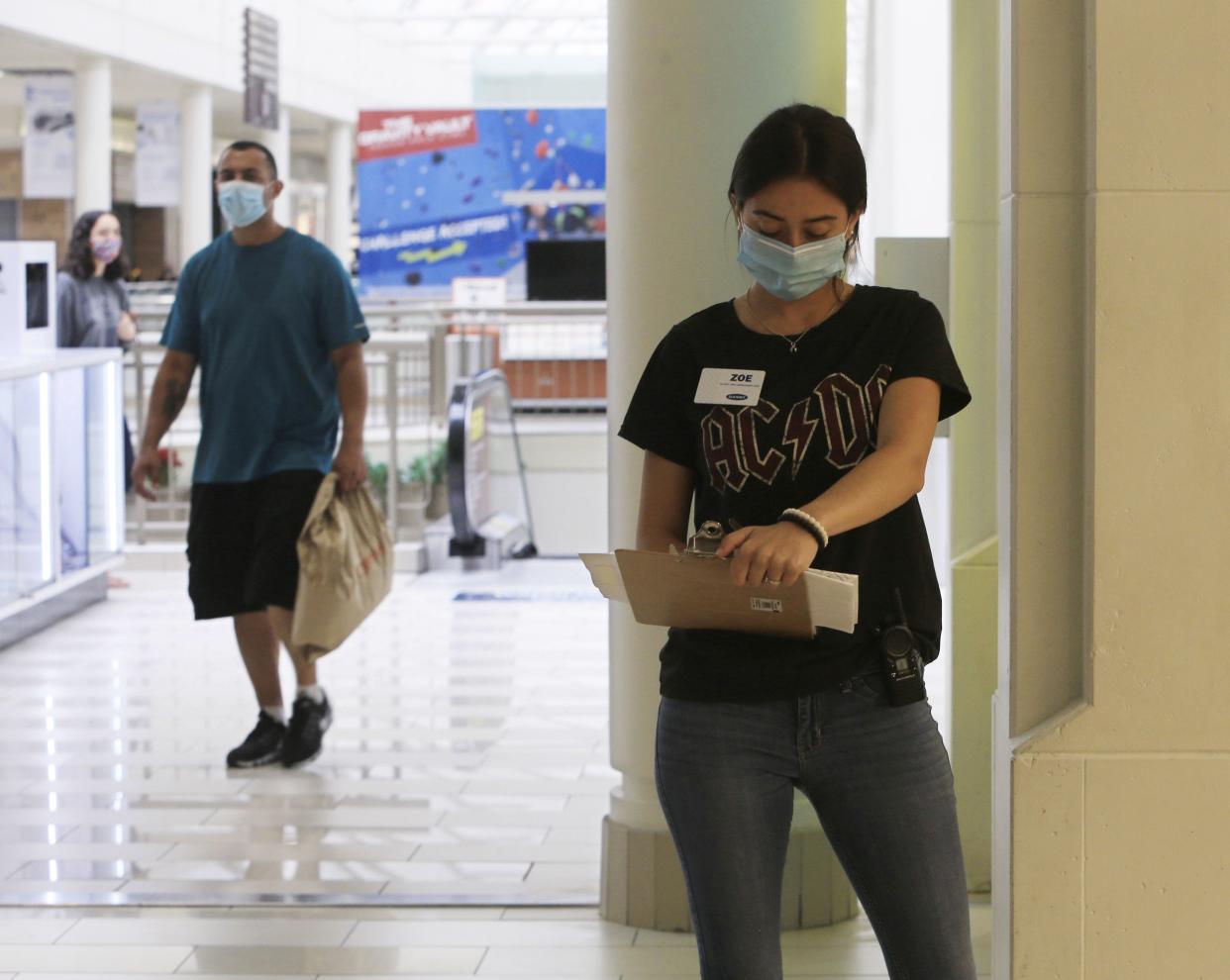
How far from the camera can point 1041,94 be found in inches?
93.4

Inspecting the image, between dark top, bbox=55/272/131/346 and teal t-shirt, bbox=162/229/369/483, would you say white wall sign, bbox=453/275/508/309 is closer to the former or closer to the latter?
dark top, bbox=55/272/131/346

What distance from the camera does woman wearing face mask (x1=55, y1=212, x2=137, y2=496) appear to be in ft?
30.8

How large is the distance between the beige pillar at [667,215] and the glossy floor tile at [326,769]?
398mm

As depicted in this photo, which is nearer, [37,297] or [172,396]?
[172,396]

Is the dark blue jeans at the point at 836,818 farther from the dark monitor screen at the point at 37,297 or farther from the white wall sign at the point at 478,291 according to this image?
the white wall sign at the point at 478,291

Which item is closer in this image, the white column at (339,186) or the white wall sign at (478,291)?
the white wall sign at (478,291)

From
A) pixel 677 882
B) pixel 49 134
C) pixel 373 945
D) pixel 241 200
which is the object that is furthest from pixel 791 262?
pixel 49 134

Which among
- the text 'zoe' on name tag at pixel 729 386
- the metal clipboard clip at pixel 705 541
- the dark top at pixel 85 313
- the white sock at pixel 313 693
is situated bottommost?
the white sock at pixel 313 693

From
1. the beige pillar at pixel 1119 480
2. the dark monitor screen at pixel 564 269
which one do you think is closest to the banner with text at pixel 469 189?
the dark monitor screen at pixel 564 269

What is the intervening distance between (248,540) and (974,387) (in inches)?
89.8

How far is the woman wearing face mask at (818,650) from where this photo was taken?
2.13 m

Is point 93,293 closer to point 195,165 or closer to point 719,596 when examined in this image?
point 719,596

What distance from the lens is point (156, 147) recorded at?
71.9 ft

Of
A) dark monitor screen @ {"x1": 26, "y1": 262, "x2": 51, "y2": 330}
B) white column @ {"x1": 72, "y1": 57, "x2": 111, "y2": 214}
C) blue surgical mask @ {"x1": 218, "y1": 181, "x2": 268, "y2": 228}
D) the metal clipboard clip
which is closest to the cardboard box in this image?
the metal clipboard clip
